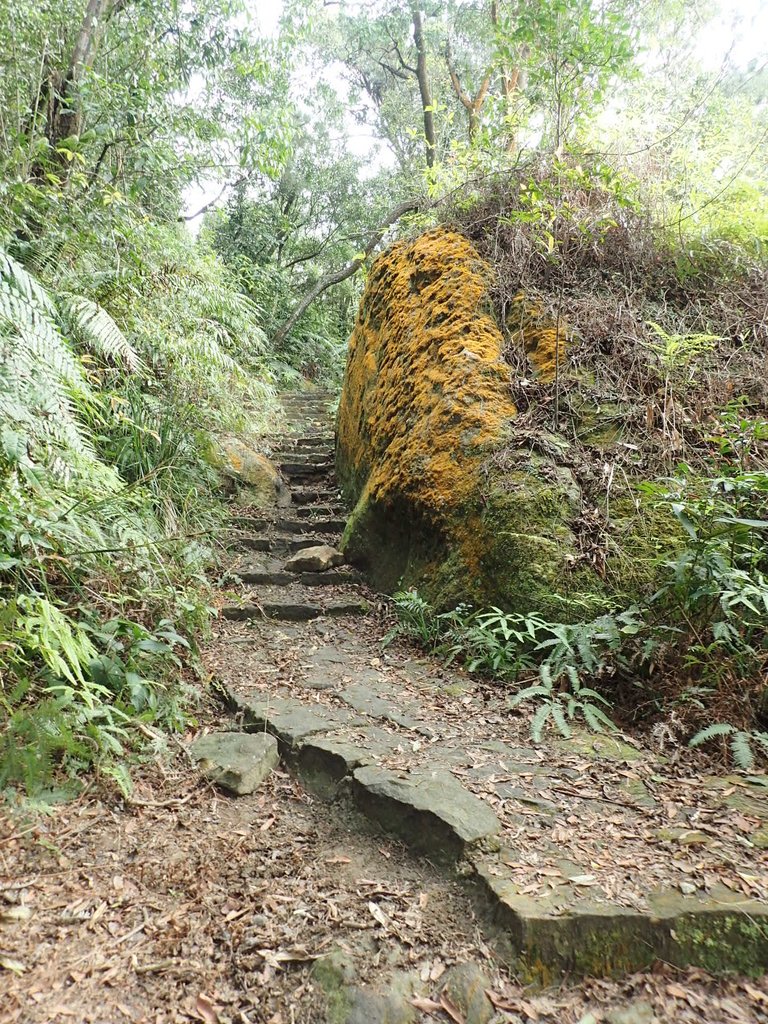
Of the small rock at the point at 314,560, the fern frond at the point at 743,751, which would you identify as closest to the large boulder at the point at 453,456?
the small rock at the point at 314,560

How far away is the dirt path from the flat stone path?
0.4 inches

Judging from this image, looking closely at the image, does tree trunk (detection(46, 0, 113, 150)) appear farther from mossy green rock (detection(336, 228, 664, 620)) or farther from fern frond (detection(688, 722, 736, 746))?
fern frond (detection(688, 722, 736, 746))

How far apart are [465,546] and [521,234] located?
3.02 metres

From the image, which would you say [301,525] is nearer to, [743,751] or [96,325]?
[96,325]

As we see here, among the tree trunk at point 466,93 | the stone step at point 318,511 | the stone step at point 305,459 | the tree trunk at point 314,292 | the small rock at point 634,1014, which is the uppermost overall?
the tree trunk at point 466,93

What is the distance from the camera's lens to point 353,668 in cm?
358

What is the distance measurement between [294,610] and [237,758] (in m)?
1.93

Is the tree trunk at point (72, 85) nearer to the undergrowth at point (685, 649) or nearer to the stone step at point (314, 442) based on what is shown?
the stone step at point (314, 442)

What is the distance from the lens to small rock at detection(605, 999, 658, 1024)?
142cm

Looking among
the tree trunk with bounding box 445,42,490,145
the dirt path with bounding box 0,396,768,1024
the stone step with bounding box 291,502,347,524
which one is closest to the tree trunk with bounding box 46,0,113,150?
the stone step with bounding box 291,502,347,524

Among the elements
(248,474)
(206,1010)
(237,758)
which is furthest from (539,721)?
(248,474)

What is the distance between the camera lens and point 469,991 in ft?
4.95

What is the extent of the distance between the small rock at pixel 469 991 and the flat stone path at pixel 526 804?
0.12 metres

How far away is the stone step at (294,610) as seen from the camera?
4.23 metres
